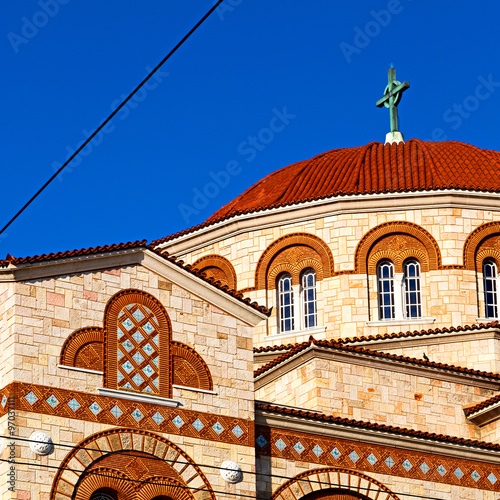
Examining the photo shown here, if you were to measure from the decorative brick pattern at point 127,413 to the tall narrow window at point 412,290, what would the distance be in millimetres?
11420

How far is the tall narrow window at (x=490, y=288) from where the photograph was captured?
36125mm

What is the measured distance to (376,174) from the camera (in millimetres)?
38844

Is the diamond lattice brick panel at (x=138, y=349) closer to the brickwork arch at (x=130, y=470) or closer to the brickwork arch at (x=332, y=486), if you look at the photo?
the brickwork arch at (x=130, y=470)

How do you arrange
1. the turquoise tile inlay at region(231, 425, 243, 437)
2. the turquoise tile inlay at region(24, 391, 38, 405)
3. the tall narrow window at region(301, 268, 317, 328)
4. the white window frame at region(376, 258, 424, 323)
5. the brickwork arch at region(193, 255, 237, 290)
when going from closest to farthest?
the turquoise tile inlay at region(24, 391, 38, 405) < the turquoise tile inlay at region(231, 425, 243, 437) < the white window frame at region(376, 258, 424, 323) < the tall narrow window at region(301, 268, 317, 328) < the brickwork arch at region(193, 255, 237, 290)

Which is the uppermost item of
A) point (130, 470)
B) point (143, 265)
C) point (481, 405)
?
point (143, 265)

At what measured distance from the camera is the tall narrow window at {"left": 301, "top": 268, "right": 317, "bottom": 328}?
118 feet

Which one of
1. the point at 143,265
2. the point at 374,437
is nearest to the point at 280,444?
the point at 374,437

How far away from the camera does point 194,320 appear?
25688mm

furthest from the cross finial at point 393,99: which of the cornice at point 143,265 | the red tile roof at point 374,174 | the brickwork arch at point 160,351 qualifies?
the brickwork arch at point 160,351

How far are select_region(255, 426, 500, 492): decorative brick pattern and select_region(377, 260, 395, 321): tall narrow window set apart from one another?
Result: 830 cm

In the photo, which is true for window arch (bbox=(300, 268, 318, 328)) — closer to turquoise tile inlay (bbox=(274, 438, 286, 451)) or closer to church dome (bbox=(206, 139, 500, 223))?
church dome (bbox=(206, 139, 500, 223))

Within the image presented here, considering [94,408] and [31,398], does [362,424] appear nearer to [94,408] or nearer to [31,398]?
[94,408]

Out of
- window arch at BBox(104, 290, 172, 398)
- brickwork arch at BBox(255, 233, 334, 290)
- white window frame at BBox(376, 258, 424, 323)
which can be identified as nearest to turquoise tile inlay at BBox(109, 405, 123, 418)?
window arch at BBox(104, 290, 172, 398)

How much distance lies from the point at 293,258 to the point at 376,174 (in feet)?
12.5
